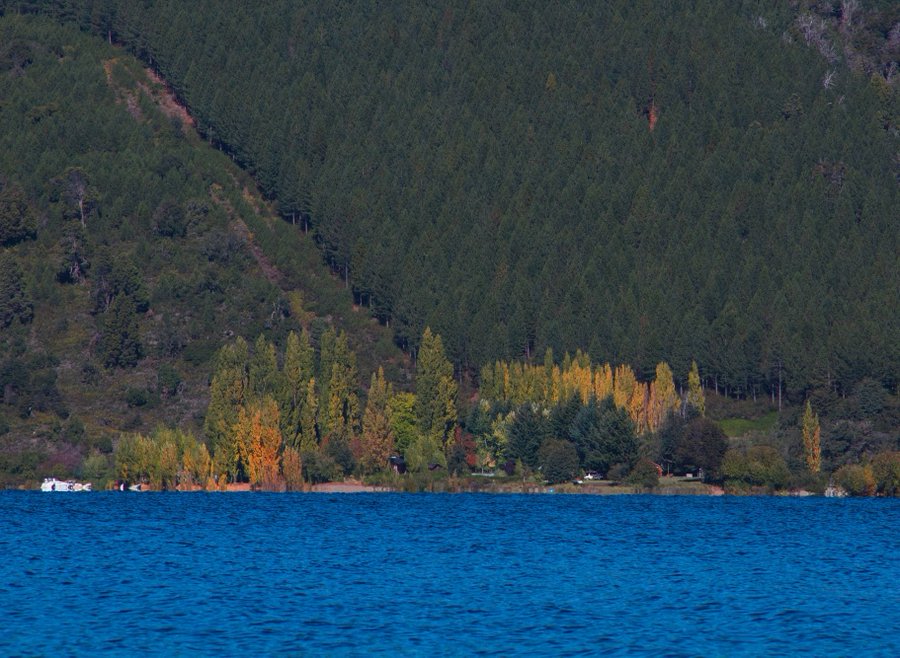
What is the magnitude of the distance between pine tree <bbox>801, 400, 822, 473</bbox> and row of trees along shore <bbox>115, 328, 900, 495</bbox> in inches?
5.7

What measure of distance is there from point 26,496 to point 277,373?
31.0 meters

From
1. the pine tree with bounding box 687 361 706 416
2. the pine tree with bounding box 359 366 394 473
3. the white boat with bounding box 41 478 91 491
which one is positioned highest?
the pine tree with bounding box 687 361 706 416

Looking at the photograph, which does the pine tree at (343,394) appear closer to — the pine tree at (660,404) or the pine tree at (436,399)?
the pine tree at (436,399)

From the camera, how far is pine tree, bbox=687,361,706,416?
18125 cm

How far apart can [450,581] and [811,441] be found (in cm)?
8559

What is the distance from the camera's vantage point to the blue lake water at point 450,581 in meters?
58.9

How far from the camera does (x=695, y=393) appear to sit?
605ft

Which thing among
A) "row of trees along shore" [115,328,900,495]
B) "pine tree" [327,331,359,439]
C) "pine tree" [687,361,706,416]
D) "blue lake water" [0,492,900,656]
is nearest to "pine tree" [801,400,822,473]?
"row of trees along shore" [115,328,900,495]

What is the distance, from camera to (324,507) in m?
134

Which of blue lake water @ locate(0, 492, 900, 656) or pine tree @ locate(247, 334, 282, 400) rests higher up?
pine tree @ locate(247, 334, 282, 400)

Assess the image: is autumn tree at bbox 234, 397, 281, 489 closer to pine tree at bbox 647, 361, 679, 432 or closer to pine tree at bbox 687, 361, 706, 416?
pine tree at bbox 647, 361, 679, 432

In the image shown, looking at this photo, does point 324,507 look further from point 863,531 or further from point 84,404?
point 84,404

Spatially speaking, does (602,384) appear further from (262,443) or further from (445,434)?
(262,443)

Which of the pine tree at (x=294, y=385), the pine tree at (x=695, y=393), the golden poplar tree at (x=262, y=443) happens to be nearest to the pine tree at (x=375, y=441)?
the pine tree at (x=294, y=385)
